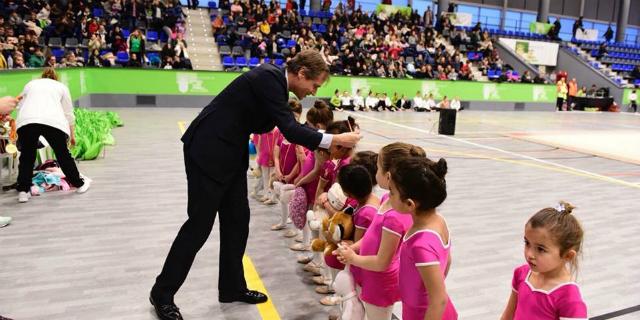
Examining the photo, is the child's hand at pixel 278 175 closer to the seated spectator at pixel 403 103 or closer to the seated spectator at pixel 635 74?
the seated spectator at pixel 403 103

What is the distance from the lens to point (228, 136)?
2.98 metres

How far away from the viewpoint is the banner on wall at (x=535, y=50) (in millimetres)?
29344

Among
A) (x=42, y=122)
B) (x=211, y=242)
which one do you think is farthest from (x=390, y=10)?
(x=211, y=242)

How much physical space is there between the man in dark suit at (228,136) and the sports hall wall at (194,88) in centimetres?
620

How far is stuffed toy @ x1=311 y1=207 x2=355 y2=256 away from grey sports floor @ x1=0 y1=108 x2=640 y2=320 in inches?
22.6

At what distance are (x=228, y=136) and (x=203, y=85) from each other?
14547mm

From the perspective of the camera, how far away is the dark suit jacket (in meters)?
2.94

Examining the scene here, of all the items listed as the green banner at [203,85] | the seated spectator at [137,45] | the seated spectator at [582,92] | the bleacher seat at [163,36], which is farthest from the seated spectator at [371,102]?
the seated spectator at [582,92]

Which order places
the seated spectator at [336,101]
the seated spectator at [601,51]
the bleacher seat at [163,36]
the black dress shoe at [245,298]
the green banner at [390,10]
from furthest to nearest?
1. the seated spectator at [601,51]
2. the green banner at [390,10]
3. the bleacher seat at [163,36]
4. the seated spectator at [336,101]
5. the black dress shoe at [245,298]

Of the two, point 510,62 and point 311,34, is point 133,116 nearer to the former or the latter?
point 311,34

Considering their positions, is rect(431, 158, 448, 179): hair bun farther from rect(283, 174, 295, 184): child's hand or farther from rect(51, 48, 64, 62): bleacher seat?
rect(51, 48, 64, 62): bleacher seat

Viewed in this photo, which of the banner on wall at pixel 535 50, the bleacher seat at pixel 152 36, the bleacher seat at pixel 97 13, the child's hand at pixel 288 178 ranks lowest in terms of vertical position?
the child's hand at pixel 288 178

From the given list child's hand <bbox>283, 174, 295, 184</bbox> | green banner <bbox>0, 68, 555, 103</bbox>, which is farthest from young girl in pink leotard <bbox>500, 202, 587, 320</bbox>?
green banner <bbox>0, 68, 555, 103</bbox>

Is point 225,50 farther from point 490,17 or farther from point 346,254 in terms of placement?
point 490,17
